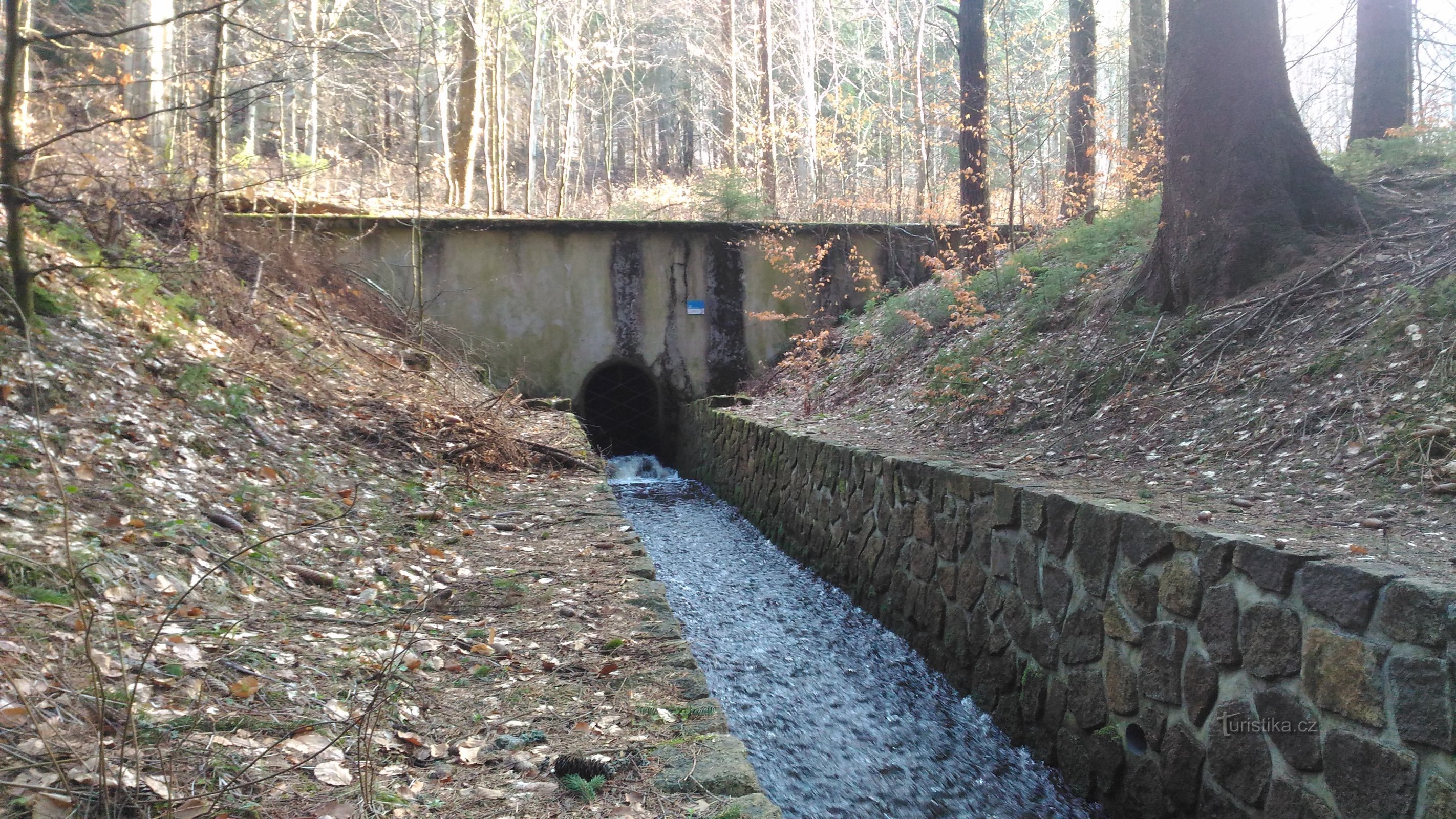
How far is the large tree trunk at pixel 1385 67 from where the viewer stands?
25.2ft

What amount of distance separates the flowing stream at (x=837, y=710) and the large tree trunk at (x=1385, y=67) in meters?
6.47

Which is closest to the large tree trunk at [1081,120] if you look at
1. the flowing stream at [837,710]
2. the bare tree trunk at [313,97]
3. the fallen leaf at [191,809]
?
the flowing stream at [837,710]

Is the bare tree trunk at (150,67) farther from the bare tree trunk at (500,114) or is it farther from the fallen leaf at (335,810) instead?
the fallen leaf at (335,810)

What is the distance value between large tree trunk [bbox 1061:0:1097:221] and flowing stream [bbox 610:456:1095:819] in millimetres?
5305

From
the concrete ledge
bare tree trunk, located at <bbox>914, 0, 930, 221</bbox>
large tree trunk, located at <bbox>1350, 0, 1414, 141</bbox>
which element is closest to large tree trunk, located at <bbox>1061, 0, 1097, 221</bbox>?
bare tree trunk, located at <bbox>914, 0, 930, 221</bbox>

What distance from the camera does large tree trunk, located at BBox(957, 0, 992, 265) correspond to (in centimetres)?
958

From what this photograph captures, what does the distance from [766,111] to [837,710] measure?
17199mm

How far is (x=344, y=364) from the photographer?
25.3 feet

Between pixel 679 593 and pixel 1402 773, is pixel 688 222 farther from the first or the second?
pixel 1402 773

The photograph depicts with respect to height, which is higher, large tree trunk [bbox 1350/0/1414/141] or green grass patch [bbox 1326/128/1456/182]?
large tree trunk [bbox 1350/0/1414/141]

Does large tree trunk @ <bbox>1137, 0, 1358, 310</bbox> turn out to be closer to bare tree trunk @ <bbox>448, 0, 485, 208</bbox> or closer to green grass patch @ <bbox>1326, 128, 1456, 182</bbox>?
green grass patch @ <bbox>1326, 128, 1456, 182</bbox>

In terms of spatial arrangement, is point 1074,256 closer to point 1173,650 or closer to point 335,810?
point 1173,650

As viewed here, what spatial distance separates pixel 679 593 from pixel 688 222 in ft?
26.0

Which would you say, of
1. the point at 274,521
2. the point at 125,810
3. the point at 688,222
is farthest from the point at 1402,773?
the point at 688,222
